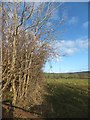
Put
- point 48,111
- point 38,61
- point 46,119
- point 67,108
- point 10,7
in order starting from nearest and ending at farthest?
point 46,119 → point 10,7 → point 48,111 → point 67,108 → point 38,61

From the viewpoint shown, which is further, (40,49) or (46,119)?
(40,49)

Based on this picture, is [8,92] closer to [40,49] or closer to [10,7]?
[40,49]

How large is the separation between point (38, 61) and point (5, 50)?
5756 millimetres

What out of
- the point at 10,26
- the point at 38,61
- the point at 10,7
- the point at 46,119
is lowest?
the point at 46,119

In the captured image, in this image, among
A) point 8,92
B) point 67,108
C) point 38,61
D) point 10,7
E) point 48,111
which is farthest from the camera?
point 38,61

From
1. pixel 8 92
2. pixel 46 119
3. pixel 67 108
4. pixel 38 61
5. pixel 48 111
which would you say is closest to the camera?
pixel 46 119

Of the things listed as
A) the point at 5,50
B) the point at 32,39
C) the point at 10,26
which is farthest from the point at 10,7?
the point at 32,39

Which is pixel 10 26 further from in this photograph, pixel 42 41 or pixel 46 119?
pixel 46 119

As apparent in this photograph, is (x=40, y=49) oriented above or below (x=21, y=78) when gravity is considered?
above

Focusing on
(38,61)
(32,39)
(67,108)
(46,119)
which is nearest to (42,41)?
(32,39)

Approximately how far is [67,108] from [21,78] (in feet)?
13.3

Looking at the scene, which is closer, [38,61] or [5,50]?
[5,50]

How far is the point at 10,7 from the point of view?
1441cm

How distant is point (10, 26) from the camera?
46.3 ft
